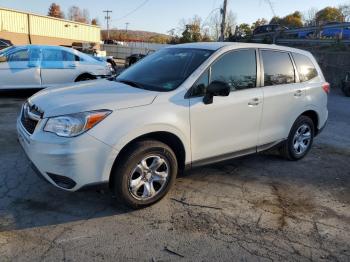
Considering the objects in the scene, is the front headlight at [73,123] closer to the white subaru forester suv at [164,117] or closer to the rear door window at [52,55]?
the white subaru forester suv at [164,117]

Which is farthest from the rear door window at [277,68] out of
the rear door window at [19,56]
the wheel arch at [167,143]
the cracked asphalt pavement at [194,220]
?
the rear door window at [19,56]

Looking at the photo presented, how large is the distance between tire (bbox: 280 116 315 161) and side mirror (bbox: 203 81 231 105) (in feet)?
6.17

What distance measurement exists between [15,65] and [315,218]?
879cm

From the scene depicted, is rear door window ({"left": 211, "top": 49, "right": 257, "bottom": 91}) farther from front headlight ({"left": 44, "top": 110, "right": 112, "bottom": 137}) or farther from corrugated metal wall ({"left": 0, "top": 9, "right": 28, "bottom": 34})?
corrugated metal wall ({"left": 0, "top": 9, "right": 28, "bottom": 34})

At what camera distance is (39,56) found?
34.4ft

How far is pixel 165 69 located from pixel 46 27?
4120 cm

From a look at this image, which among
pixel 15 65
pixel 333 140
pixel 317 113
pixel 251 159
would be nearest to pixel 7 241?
pixel 251 159

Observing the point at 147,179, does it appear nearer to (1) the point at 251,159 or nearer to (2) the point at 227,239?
(2) the point at 227,239

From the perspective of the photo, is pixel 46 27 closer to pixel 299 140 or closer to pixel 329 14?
pixel 299 140

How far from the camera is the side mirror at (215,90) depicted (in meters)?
4.24

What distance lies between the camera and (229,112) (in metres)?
4.62

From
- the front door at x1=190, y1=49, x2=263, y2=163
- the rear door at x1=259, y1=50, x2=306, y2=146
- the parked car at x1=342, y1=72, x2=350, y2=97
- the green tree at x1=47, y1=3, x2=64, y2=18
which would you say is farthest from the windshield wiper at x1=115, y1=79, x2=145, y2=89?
the green tree at x1=47, y1=3, x2=64, y2=18

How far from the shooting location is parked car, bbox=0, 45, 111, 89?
10156 mm

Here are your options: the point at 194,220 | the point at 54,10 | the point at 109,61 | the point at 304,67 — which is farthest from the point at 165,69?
the point at 54,10
